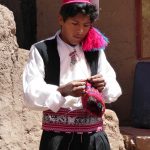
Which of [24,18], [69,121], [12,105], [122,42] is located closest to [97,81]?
[69,121]

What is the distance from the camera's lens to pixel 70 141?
9.89ft

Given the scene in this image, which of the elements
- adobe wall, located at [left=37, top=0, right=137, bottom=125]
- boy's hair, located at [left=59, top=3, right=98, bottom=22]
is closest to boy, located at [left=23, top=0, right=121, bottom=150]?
boy's hair, located at [left=59, top=3, right=98, bottom=22]

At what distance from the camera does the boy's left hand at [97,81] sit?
2.91 m

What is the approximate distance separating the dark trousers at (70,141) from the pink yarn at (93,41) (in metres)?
0.50

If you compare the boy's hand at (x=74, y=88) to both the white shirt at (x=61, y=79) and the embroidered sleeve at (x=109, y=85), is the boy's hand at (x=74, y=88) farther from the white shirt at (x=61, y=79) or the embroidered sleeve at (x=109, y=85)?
the embroidered sleeve at (x=109, y=85)

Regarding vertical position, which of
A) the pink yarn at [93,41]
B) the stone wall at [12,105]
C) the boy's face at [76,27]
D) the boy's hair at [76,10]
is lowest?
the stone wall at [12,105]

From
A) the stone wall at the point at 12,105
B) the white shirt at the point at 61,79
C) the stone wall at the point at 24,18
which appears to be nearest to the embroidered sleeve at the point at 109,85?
the white shirt at the point at 61,79

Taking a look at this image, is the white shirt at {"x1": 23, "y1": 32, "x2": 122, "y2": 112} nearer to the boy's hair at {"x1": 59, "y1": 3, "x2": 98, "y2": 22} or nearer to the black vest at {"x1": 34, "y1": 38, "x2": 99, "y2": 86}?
the black vest at {"x1": 34, "y1": 38, "x2": 99, "y2": 86}

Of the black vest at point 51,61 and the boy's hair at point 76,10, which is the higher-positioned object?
the boy's hair at point 76,10

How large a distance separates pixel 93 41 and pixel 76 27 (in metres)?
0.16

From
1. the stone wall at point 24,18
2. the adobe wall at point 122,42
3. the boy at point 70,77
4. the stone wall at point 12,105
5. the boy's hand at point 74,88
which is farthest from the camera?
the stone wall at point 24,18

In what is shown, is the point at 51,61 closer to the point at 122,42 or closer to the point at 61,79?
the point at 61,79

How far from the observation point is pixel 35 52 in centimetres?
304

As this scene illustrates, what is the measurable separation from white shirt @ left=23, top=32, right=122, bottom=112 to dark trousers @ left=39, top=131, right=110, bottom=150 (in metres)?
0.16
